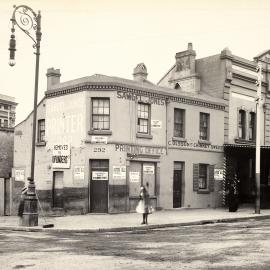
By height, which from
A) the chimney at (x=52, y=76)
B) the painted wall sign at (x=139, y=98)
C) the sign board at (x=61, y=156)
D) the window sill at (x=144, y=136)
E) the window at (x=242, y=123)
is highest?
the chimney at (x=52, y=76)

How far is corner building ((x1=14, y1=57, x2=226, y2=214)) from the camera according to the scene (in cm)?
2352

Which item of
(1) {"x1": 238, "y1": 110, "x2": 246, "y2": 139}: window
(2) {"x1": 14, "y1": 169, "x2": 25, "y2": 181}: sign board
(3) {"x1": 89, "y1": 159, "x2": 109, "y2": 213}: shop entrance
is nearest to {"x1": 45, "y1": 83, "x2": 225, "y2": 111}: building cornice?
(1) {"x1": 238, "y1": 110, "x2": 246, "y2": 139}: window

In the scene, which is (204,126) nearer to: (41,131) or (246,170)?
(246,170)

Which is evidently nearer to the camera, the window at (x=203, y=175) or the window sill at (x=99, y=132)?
the window sill at (x=99, y=132)

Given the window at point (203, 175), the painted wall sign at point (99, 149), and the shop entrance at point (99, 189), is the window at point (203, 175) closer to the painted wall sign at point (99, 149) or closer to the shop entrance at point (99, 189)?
the shop entrance at point (99, 189)

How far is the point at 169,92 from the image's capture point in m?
26.1

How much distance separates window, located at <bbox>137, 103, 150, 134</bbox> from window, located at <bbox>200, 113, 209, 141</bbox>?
13.7ft

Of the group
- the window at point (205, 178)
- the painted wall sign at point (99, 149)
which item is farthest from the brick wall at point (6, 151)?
the window at point (205, 178)

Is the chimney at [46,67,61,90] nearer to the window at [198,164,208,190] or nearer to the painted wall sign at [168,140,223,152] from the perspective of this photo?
the painted wall sign at [168,140,223,152]

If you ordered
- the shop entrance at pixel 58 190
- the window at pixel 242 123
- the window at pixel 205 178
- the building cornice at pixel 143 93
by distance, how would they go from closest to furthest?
the building cornice at pixel 143 93 < the shop entrance at pixel 58 190 < the window at pixel 205 178 < the window at pixel 242 123

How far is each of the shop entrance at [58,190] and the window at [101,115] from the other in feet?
10.7

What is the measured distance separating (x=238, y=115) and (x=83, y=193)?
11946 mm

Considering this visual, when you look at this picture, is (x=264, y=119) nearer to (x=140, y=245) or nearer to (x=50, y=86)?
(x=50, y=86)

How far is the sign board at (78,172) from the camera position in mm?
23391
